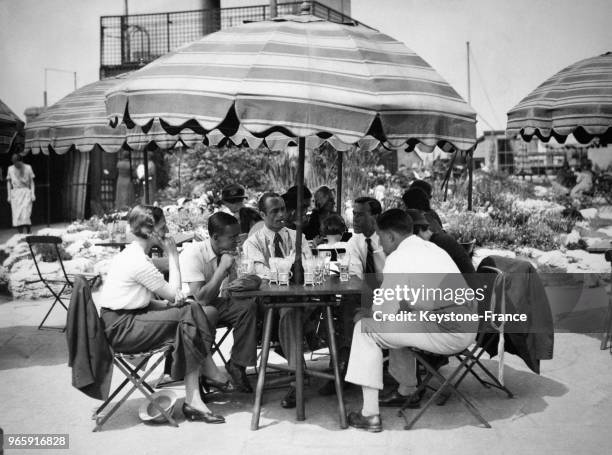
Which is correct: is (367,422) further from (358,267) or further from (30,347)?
(30,347)

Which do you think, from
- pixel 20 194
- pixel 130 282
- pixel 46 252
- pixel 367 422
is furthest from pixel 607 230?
pixel 20 194

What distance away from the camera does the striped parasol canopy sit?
664cm

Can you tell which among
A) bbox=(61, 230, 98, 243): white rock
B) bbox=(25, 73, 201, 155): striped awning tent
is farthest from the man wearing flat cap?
bbox=(61, 230, 98, 243): white rock

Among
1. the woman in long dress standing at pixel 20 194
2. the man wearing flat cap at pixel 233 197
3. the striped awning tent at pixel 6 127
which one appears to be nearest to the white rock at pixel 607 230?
the man wearing flat cap at pixel 233 197

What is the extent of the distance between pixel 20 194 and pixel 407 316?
11911mm

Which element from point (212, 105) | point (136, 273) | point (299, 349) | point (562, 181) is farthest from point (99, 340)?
point (562, 181)

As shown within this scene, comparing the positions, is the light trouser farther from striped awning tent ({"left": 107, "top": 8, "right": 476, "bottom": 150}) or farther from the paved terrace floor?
striped awning tent ({"left": 107, "top": 8, "right": 476, "bottom": 150})

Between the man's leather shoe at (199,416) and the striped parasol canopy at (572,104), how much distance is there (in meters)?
4.31

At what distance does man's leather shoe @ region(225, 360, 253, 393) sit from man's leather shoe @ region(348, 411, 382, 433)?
1022mm

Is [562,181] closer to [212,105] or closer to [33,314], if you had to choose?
[33,314]

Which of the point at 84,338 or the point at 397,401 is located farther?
the point at 397,401

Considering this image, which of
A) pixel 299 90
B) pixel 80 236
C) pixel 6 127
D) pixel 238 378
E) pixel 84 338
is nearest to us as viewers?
pixel 299 90

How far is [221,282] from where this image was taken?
16.5ft

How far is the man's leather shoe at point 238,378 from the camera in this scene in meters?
5.27
